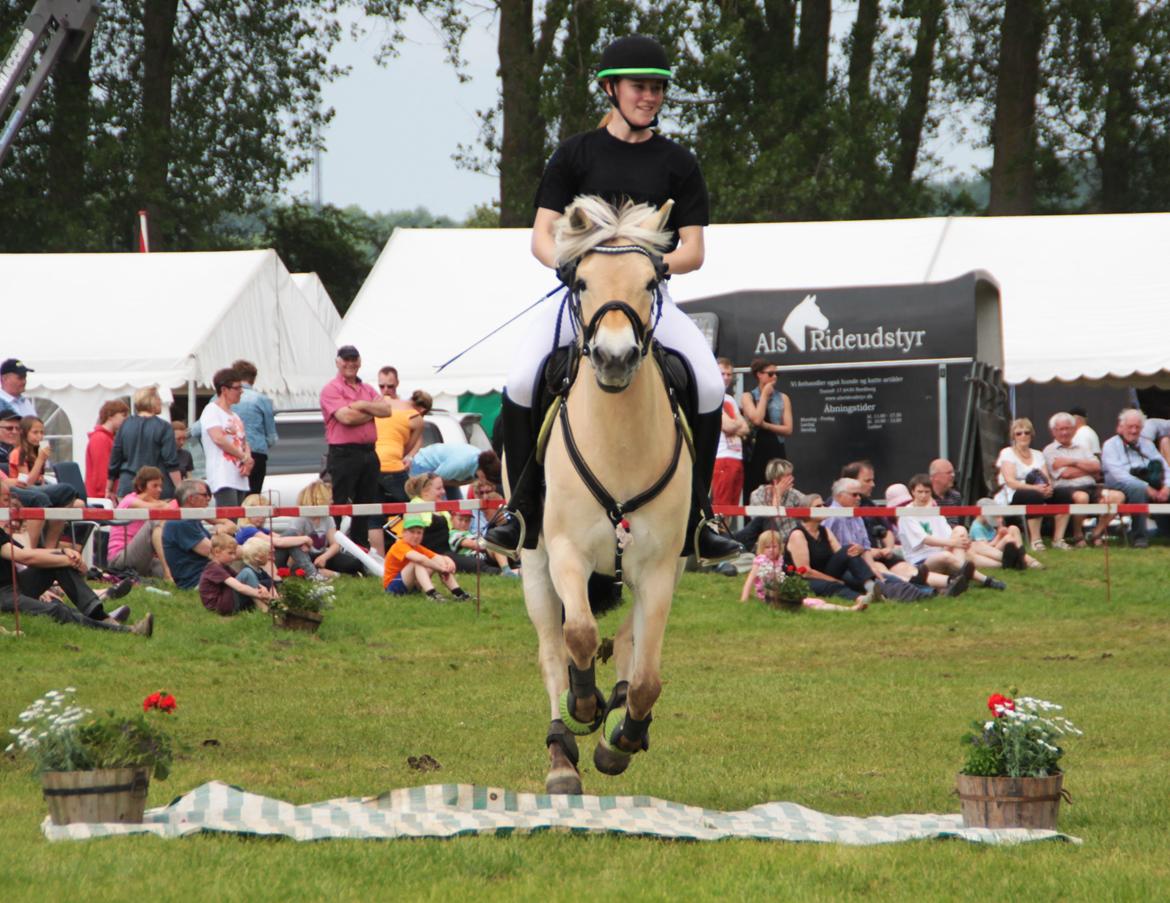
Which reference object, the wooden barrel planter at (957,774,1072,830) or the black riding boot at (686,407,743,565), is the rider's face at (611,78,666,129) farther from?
the wooden barrel planter at (957,774,1072,830)

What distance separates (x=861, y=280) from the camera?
958 inches

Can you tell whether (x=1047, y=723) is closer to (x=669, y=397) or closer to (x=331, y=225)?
(x=669, y=397)

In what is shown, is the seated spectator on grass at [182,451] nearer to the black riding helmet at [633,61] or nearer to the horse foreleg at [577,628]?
the horse foreleg at [577,628]

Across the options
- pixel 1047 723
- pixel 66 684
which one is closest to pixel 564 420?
pixel 1047 723

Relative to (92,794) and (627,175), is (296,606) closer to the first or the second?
(627,175)

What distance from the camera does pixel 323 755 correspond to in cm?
916

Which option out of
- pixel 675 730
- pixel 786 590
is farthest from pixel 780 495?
pixel 675 730

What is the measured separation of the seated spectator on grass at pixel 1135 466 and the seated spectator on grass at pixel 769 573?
21.6 ft

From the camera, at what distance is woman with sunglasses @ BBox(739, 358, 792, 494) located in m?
19.5

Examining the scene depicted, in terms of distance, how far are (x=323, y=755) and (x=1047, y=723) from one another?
3.97 meters

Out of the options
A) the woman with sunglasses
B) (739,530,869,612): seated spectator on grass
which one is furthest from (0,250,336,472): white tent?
(739,530,869,612): seated spectator on grass

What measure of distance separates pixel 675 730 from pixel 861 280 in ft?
49.7

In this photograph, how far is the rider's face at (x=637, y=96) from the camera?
7.63 metres

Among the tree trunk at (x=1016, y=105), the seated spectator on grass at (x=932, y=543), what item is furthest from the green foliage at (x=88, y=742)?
the tree trunk at (x=1016, y=105)
